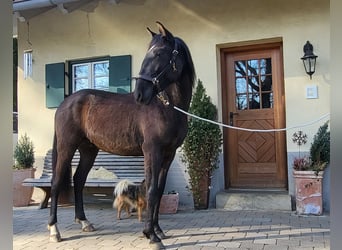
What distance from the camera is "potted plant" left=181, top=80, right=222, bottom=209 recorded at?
15.4 feet

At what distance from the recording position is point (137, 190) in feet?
13.3

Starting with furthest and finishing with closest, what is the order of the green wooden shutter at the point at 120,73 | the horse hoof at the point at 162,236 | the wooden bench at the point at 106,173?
1. the green wooden shutter at the point at 120,73
2. the wooden bench at the point at 106,173
3. the horse hoof at the point at 162,236

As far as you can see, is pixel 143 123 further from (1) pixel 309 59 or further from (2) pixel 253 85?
(1) pixel 309 59

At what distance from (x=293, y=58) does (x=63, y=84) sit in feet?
12.1

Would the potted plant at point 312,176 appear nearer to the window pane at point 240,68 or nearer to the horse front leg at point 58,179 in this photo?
the window pane at point 240,68

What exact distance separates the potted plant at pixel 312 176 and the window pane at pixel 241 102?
3.74ft

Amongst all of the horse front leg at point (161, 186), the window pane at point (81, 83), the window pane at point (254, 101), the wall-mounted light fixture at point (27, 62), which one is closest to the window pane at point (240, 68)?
the window pane at point (254, 101)

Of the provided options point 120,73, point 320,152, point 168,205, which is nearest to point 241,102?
point 320,152

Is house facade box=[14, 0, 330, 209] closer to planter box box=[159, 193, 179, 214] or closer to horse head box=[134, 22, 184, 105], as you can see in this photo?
planter box box=[159, 193, 179, 214]

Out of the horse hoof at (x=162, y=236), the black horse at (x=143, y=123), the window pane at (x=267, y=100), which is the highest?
the window pane at (x=267, y=100)

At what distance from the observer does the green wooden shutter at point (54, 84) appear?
19.4 ft

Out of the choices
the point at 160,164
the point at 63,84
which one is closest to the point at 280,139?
the point at 160,164

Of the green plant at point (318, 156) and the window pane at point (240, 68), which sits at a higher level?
the window pane at point (240, 68)

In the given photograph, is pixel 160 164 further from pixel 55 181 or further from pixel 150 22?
pixel 150 22
